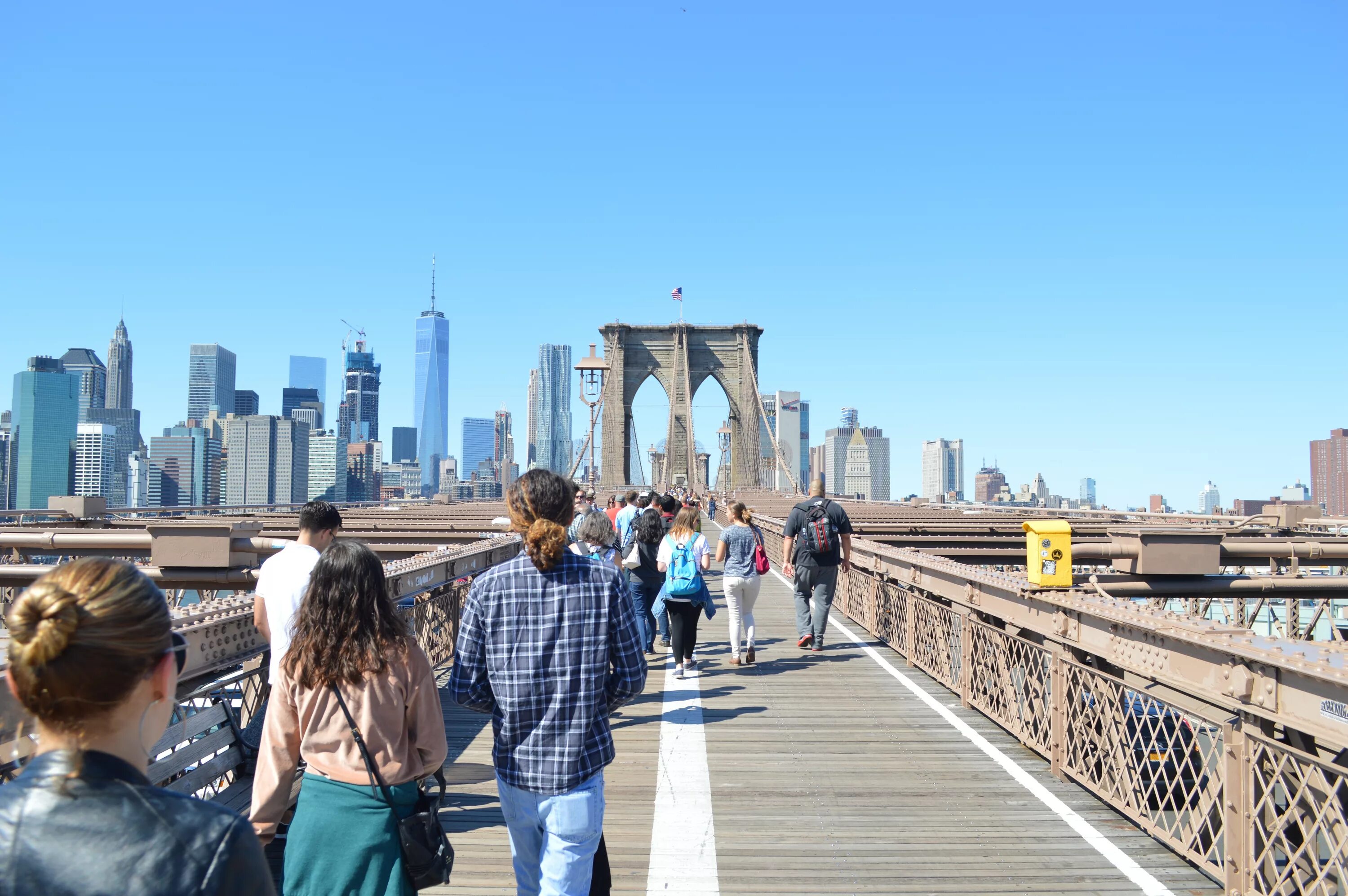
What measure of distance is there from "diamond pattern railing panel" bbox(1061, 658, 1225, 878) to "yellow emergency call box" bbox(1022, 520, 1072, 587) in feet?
1.66

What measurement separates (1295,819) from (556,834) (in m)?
2.70

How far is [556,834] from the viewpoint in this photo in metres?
2.77

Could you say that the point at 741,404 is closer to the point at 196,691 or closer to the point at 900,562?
the point at 900,562

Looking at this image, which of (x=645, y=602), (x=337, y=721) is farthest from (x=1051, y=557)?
(x=645, y=602)

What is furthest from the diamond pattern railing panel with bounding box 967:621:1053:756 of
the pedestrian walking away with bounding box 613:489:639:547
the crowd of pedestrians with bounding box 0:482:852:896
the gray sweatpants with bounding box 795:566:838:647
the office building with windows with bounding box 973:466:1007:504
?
the office building with windows with bounding box 973:466:1007:504

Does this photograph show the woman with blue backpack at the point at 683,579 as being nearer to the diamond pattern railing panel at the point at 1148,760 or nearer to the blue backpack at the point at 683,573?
the blue backpack at the point at 683,573

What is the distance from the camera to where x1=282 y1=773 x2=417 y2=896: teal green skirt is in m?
2.53

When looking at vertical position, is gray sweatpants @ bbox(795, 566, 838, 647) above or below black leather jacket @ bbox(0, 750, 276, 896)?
below

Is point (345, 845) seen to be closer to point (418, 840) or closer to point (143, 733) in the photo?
point (418, 840)

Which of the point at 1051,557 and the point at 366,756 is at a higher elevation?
the point at 1051,557

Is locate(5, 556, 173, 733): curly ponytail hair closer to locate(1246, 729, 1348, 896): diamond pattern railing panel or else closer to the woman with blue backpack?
locate(1246, 729, 1348, 896): diamond pattern railing panel

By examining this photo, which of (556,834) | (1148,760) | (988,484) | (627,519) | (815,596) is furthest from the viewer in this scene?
(988,484)

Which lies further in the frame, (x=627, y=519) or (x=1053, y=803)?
(x=627, y=519)

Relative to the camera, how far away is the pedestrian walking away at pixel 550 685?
2.79m
